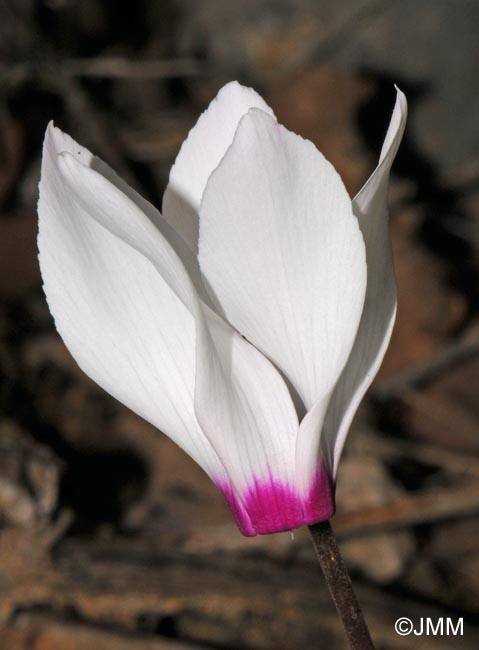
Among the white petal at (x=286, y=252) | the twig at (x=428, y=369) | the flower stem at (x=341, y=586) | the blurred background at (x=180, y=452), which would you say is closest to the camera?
the white petal at (x=286, y=252)

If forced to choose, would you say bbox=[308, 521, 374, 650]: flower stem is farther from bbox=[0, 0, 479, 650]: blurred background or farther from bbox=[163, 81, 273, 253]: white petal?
bbox=[0, 0, 479, 650]: blurred background

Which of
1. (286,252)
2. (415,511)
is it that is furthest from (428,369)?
(286,252)

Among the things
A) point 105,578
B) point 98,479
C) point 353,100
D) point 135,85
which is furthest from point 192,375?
point 135,85

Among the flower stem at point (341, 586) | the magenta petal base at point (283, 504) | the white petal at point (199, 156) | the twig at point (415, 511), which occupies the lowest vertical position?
the flower stem at point (341, 586)

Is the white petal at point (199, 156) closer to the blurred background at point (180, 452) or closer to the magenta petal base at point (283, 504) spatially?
the magenta petal base at point (283, 504)

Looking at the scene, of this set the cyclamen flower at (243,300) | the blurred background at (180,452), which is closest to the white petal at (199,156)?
the cyclamen flower at (243,300)

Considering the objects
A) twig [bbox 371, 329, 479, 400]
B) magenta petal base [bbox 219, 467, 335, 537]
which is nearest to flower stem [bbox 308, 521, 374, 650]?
magenta petal base [bbox 219, 467, 335, 537]

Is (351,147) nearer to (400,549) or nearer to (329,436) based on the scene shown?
(400,549)
